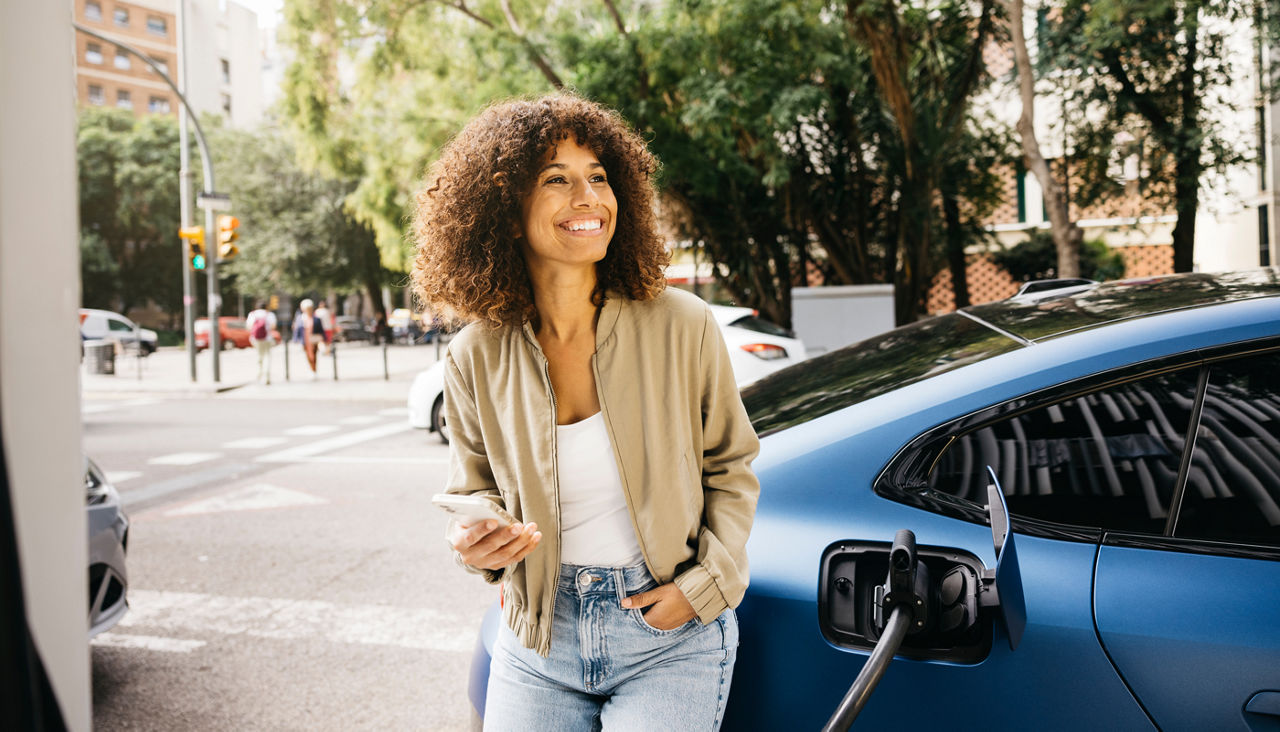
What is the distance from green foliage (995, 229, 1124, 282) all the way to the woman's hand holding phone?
62.4ft

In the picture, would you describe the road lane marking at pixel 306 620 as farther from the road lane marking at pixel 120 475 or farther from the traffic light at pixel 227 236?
the traffic light at pixel 227 236

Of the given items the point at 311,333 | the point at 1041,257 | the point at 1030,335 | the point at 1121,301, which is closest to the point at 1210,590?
the point at 1030,335

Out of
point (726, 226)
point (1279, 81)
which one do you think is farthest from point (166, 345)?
point (1279, 81)

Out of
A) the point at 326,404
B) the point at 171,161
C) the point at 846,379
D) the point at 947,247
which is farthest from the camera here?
the point at 171,161

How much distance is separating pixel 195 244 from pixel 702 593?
18.4 m

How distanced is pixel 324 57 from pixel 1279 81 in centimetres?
1398

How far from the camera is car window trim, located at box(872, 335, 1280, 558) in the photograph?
1634mm

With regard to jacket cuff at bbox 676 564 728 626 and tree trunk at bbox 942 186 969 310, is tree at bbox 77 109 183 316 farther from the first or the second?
jacket cuff at bbox 676 564 728 626

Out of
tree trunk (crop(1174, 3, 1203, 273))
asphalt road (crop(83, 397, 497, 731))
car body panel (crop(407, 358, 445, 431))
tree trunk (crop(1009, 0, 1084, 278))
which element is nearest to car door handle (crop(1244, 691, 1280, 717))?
asphalt road (crop(83, 397, 497, 731))

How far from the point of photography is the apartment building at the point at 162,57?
195 feet

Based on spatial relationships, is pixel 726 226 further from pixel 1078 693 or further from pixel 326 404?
pixel 1078 693

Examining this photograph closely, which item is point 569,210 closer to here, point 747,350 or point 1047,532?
point 1047,532

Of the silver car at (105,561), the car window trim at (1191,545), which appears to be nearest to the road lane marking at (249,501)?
the silver car at (105,561)

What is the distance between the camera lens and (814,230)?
16266mm
